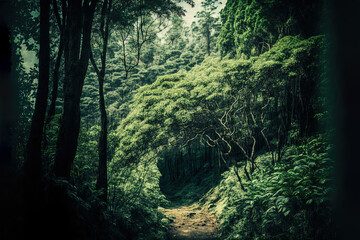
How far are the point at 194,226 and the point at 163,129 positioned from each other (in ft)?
16.6

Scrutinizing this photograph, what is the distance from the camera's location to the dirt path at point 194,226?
26.5ft

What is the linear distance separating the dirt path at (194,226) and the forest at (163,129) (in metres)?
0.08

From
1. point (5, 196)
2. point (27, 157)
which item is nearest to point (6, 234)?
point (5, 196)

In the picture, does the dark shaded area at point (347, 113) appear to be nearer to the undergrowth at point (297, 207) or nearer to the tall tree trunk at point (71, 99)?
the undergrowth at point (297, 207)

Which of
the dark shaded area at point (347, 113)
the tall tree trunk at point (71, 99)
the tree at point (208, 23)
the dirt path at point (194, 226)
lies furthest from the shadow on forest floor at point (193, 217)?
the tree at point (208, 23)

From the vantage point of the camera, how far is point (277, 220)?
4750 millimetres

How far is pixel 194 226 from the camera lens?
932 centimetres

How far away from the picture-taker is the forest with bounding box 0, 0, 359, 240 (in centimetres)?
311

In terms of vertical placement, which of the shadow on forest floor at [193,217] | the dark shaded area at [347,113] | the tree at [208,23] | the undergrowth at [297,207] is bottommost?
the shadow on forest floor at [193,217]

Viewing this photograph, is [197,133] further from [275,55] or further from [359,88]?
[359,88]

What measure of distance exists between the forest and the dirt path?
0.08 metres

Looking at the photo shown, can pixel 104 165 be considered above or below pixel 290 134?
below

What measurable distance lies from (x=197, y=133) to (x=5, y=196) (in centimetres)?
844

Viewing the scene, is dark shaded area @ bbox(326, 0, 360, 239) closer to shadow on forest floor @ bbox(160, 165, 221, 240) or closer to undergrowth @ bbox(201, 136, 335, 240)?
undergrowth @ bbox(201, 136, 335, 240)
